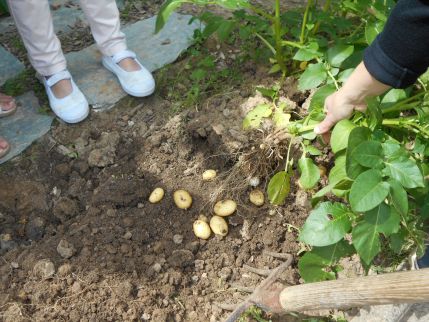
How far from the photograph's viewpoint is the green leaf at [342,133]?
1479 millimetres

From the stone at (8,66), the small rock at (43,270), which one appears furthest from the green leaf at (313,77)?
the stone at (8,66)

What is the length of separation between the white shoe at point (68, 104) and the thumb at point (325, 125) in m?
1.21

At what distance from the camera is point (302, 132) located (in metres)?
1.75

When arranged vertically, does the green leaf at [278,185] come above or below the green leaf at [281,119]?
below

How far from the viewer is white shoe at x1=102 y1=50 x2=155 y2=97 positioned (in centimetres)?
233

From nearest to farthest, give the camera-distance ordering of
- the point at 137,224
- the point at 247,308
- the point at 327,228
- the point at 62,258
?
the point at 327,228
the point at 247,308
the point at 62,258
the point at 137,224

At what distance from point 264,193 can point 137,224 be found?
57 centimetres

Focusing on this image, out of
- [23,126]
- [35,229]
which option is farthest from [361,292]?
[23,126]

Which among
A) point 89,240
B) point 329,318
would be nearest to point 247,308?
point 329,318

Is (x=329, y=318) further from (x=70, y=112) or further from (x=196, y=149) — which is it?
(x=70, y=112)

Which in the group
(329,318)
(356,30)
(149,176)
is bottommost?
(329,318)

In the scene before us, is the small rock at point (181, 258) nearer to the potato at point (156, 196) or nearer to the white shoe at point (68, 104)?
the potato at point (156, 196)

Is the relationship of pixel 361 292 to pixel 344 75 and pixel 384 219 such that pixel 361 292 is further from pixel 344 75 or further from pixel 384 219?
pixel 344 75

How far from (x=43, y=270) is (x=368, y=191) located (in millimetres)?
1242
